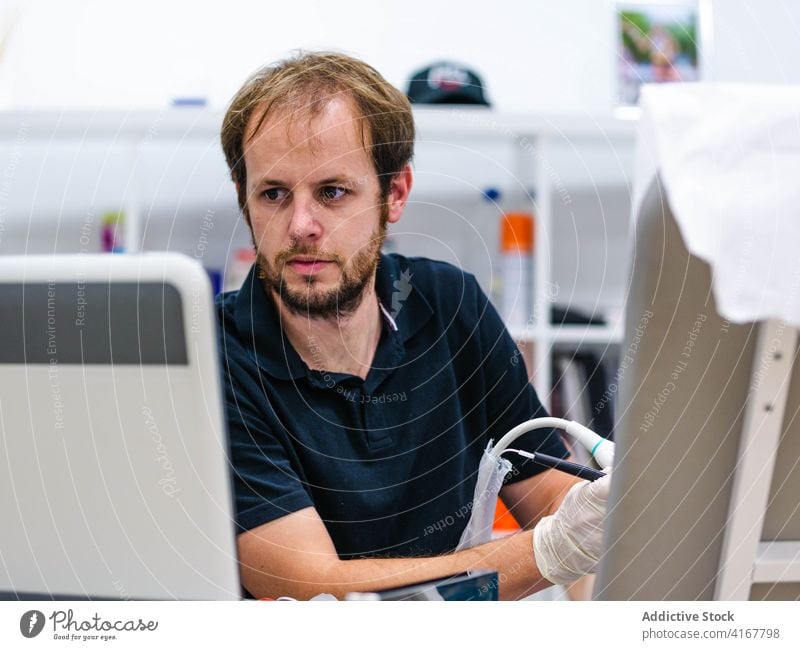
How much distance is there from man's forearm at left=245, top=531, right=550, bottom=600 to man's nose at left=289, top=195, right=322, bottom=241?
27 centimetres

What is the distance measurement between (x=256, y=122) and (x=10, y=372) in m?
0.27

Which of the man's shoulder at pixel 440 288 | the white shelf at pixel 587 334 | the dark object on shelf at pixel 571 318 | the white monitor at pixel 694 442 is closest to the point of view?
the white monitor at pixel 694 442

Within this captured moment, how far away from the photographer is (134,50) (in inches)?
39.1

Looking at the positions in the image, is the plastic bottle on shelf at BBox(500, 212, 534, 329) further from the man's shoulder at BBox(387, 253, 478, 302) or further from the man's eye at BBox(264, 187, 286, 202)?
the man's eye at BBox(264, 187, 286, 202)

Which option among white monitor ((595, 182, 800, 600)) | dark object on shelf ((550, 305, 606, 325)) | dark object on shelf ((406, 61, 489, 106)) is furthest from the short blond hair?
dark object on shelf ((550, 305, 606, 325))

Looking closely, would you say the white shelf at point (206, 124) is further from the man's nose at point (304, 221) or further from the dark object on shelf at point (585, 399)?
the dark object on shelf at point (585, 399)

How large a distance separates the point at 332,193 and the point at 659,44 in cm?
86

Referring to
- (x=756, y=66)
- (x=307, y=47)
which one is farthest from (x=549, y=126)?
(x=307, y=47)

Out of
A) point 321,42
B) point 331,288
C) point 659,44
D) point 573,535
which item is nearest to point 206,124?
point 321,42

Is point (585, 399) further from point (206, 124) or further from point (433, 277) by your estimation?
point (206, 124)

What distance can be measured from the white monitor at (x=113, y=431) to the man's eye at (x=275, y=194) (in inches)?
6.1

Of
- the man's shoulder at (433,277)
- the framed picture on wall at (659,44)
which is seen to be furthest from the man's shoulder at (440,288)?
the framed picture on wall at (659,44)

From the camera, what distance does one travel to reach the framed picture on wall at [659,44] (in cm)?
127
